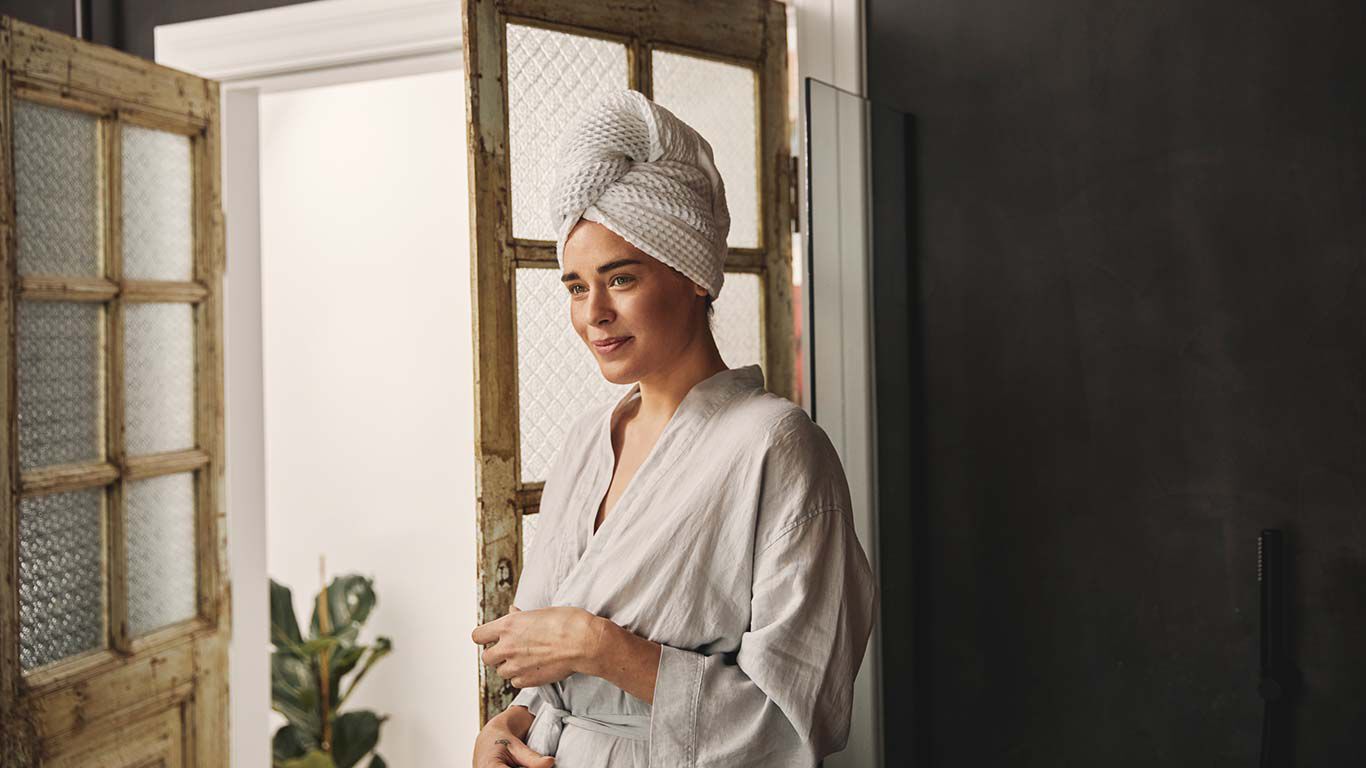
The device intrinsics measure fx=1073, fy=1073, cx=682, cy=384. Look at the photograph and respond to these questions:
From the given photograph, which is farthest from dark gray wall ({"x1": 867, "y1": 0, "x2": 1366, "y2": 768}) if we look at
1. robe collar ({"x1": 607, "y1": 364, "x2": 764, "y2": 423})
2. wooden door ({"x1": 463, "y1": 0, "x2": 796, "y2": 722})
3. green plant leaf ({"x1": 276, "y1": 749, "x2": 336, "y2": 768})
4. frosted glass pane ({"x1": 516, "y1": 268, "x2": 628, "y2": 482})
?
green plant leaf ({"x1": 276, "y1": 749, "x2": 336, "y2": 768})

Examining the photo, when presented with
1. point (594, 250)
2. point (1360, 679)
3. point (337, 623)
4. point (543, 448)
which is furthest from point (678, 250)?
point (337, 623)

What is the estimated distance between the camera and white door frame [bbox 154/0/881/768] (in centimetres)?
196

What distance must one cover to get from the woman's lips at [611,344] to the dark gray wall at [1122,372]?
876 mm

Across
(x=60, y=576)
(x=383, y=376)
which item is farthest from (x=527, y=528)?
(x=383, y=376)

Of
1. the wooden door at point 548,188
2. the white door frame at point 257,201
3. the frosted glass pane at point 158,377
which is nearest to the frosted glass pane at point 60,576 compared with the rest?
the frosted glass pane at point 158,377

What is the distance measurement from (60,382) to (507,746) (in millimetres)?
1616

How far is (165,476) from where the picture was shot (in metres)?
2.64

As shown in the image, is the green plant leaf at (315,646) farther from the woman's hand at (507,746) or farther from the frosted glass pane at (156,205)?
the woman's hand at (507,746)

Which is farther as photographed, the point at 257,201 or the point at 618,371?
the point at 257,201

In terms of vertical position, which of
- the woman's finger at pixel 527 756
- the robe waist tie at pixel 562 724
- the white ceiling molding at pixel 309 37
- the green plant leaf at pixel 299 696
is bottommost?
the green plant leaf at pixel 299 696

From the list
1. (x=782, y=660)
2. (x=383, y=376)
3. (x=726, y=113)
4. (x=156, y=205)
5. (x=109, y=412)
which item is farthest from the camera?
(x=383, y=376)

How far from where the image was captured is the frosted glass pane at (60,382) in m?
2.29

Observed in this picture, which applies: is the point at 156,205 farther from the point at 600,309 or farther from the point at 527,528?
the point at 600,309

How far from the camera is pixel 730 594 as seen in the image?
47.8 inches
